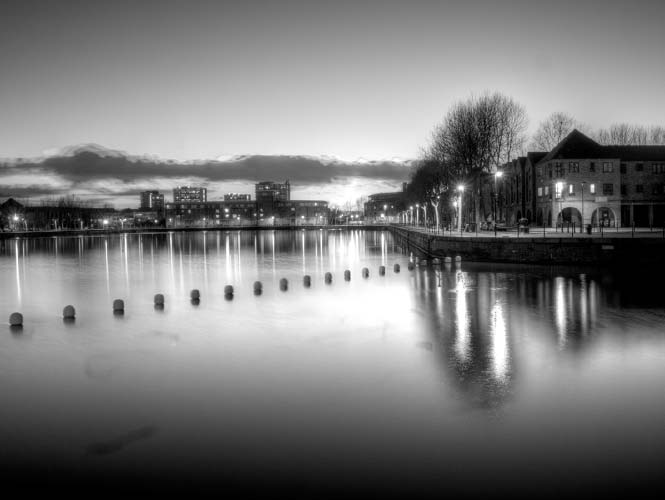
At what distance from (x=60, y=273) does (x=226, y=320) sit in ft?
86.0

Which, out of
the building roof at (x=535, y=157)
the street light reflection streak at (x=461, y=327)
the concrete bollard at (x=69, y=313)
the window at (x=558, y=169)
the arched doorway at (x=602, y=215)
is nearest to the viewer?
the street light reflection streak at (x=461, y=327)

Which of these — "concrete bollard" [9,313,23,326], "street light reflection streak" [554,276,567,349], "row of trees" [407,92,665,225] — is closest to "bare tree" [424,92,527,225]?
"row of trees" [407,92,665,225]

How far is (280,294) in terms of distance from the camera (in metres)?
27.7

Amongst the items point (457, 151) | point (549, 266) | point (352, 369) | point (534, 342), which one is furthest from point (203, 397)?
point (457, 151)

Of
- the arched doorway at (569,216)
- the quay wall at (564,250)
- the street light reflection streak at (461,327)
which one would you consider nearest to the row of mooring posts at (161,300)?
the quay wall at (564,250)

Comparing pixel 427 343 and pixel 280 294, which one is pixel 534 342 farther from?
pixel 280 294

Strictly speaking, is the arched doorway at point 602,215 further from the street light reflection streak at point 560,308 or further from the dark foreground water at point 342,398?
the dark foreground water at point 342,398

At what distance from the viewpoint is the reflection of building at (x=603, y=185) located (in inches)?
2566

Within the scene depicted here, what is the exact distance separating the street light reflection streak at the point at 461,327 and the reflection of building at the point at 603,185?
43.2 metres

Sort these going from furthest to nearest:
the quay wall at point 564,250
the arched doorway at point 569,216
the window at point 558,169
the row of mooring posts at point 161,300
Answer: the window at point 558,169
the arched doorway at point 569,216
the quay wall at point 564,250
the row of mooring posts at point 161,300

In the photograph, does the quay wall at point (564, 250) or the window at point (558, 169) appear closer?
the quay wall at point (564, 250)

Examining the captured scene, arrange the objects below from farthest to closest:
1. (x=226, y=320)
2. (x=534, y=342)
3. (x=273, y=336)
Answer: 1. (x=226, y=320)
2. (x=273, y=336)
3. (x=534, y=342)

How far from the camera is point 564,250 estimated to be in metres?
37.8

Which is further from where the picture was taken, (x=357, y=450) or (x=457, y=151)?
(x=457, y=151)
